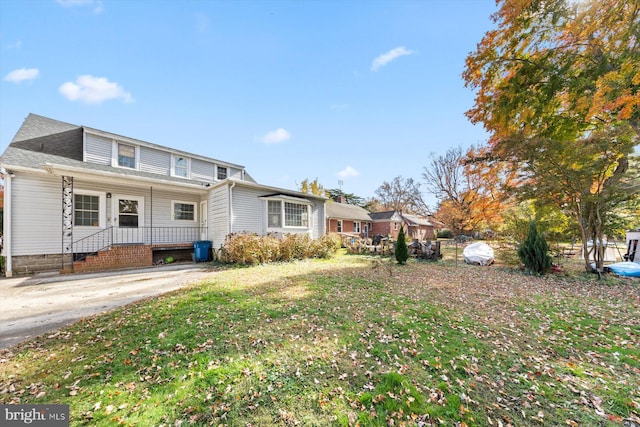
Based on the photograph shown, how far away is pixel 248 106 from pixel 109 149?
23.9 ft

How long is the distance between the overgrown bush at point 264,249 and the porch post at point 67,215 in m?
5.64

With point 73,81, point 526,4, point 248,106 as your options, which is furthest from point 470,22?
point 73,81

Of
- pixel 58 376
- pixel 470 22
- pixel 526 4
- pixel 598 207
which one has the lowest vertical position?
pixel 58 376

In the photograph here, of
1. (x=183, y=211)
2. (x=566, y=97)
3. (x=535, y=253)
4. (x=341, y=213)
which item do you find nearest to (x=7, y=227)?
(x=183, y=211)

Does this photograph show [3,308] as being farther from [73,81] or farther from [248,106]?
[248,106]

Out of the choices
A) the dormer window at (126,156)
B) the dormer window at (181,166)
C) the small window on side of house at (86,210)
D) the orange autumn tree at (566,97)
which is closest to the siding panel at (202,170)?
the dormer window at (181,166)

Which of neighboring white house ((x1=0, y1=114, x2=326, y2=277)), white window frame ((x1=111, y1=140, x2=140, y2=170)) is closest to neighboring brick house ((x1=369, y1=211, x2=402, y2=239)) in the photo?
neighboring white house ((x1=0, y1=114, x2=326, y2=277))

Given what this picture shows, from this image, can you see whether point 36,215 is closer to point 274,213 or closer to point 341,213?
point 274,213

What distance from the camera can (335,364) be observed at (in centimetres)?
309

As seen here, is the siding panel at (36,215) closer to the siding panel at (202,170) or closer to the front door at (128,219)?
the front door at (128,219)

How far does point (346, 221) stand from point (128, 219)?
66.1ft

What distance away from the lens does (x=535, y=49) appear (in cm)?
760

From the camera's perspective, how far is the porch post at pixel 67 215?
9117 millimetres

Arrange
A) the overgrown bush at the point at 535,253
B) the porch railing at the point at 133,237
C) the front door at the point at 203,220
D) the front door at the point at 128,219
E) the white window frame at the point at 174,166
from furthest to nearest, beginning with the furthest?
1. the white window frame at the point at 174,166
2. the front door at the point at 203,220
3. the front door at the point at 128,219
4. the porch railing at the point at 133,237
5. the overgrown bush at the point at 535,253
